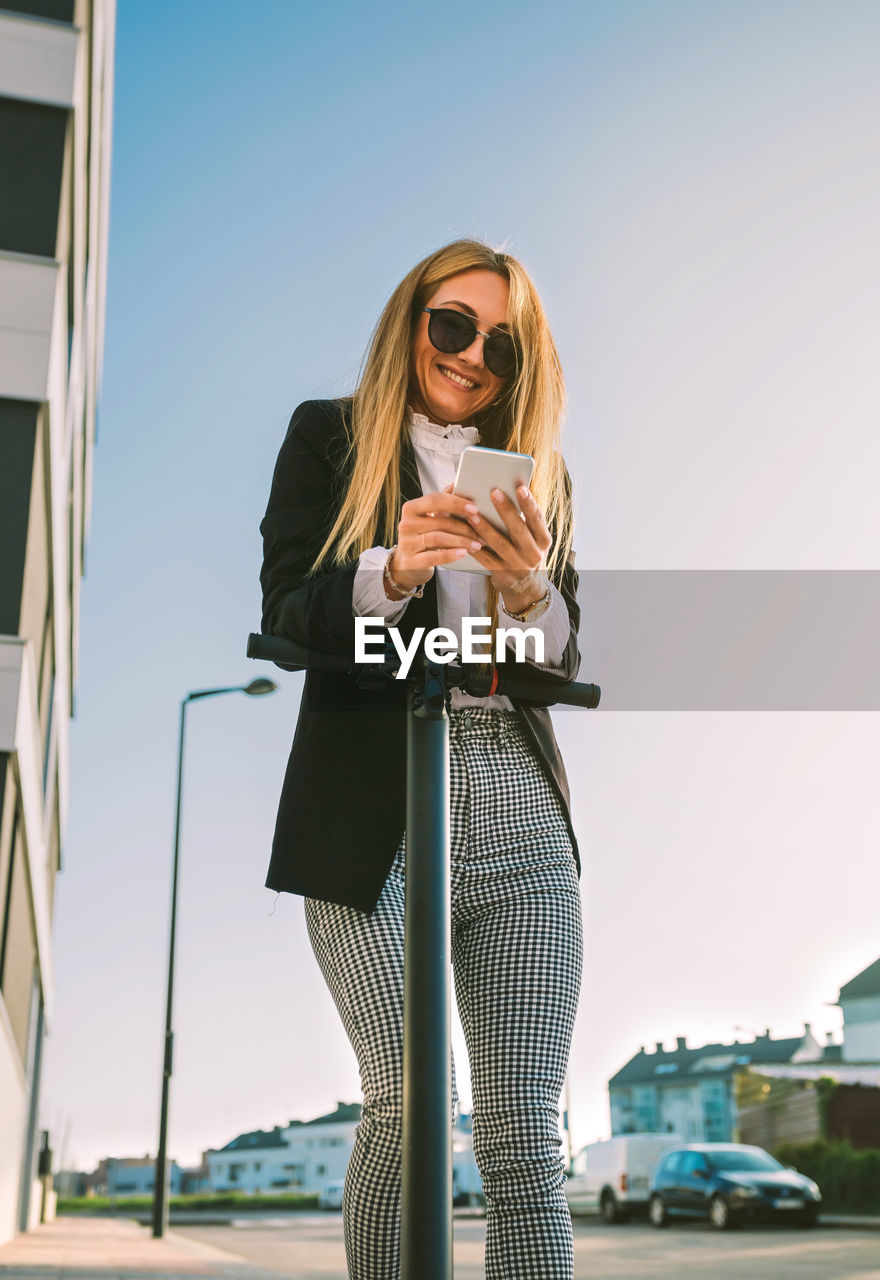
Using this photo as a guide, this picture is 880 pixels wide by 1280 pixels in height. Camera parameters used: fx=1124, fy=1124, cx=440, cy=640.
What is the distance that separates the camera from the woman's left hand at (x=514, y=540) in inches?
55.3

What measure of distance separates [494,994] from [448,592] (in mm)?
671

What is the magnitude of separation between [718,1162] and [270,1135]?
81663mm

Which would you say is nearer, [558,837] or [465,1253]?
[558,837]

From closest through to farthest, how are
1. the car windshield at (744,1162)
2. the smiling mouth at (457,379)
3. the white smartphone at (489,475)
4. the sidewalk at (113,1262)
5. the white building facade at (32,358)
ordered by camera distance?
the white smartphone at (489,475)
the smiling mouth at (457,379)
the sidewalk at (113,1262)
the white building facade at (32,358)
the car windshield at (744,1162)

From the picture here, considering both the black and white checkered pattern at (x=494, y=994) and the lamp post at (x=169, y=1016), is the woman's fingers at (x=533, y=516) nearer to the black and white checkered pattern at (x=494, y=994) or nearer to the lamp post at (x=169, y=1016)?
the black and white checkered pattern at (x=494, y=994)

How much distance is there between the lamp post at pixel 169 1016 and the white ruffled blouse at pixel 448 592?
1577 centimetres

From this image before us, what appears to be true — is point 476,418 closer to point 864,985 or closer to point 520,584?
point 520,584

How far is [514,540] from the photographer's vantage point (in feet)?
4.81

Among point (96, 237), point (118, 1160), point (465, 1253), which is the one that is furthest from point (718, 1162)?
point (118, 1160)

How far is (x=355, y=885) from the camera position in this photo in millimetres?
1784

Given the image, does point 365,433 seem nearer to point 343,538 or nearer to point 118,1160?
point 343,538

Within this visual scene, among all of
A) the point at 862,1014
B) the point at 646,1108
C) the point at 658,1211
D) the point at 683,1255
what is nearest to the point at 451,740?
the point at 683,1255

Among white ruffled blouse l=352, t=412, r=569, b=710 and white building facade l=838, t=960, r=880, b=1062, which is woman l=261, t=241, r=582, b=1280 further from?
white building facade l=838, t=960, r=880, b=1062

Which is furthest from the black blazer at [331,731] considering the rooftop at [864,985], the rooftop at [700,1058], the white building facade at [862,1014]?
the rooftop at [700,1058]
